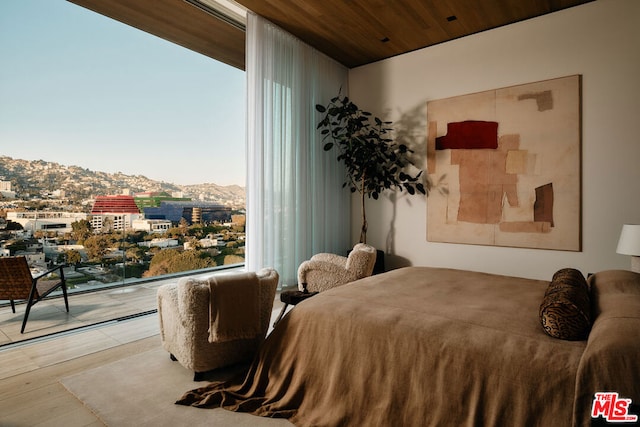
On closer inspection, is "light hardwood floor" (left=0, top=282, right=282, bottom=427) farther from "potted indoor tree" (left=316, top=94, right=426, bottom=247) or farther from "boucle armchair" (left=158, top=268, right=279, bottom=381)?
"potted indoor tree" (left=316, top=94, right=426, bottom=247)

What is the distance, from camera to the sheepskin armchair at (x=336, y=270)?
10.8ft

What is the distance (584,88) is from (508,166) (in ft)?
3.15

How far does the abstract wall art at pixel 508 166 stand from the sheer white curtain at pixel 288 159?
51.0 inches

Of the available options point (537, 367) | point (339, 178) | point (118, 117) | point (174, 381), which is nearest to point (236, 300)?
point (174, 381)

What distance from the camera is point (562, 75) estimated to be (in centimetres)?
373

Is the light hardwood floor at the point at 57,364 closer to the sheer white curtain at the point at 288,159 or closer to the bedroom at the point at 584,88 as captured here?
the sheer white curtain at the point at 288,159

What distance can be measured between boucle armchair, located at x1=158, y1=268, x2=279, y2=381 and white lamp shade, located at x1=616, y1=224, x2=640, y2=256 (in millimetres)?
2584

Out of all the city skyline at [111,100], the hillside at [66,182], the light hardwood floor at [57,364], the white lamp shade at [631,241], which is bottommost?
the light hardwood floor at [57,364]

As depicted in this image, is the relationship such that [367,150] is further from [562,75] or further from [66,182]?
[66,182]

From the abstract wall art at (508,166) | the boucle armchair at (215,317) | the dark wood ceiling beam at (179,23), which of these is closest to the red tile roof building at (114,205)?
the dark wood ceiling beam at (179,23)

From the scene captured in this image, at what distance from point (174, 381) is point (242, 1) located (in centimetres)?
330

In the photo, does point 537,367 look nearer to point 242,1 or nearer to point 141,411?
point 141,411

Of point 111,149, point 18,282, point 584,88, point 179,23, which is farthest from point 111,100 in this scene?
point 584,88

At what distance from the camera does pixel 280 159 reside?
14.0 feet
